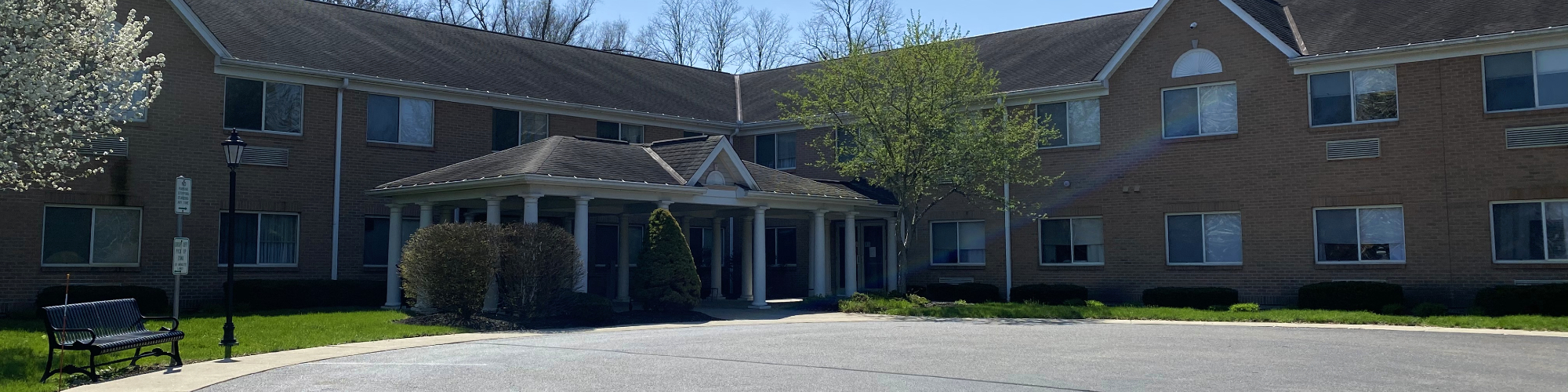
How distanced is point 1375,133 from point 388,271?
816 inches

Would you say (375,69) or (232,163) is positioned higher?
(375,69)

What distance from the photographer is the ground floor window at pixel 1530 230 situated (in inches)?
883

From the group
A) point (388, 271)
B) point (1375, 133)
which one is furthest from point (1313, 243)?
point (388, 271)

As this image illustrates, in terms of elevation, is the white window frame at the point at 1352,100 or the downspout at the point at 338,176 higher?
the white window frame at the point at 1352,100

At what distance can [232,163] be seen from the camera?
15.0m

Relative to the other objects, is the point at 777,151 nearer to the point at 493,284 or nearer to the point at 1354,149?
the point at 493,284

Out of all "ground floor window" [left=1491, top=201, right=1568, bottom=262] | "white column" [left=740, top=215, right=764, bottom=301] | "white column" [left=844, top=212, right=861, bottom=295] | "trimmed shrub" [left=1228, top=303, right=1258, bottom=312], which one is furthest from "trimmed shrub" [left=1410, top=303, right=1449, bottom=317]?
"white column" [left=740, top=215, right=764, bottom=301]

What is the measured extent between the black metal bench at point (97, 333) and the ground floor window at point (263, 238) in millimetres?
11499

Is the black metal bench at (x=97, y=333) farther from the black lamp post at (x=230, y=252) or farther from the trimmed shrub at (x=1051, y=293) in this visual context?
the trimmed shrub at (x=1051, y=293)

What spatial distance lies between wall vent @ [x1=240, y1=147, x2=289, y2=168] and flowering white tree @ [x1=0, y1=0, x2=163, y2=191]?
637 centimetres

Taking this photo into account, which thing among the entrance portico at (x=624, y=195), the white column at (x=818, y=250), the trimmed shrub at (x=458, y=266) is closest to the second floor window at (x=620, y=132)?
the entrance portico at (x=624, y=195)

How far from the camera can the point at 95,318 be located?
41.8 feet

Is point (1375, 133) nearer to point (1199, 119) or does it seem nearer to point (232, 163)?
point (1199, 119)

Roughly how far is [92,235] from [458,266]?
8717 millimetres
